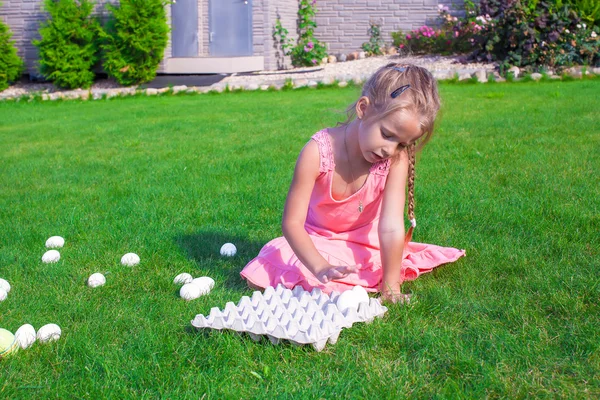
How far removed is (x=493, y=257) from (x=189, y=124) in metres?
4.78

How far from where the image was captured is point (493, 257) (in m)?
3.02

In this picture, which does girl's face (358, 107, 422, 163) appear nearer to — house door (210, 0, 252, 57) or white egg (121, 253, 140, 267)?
white egg (121, 253, 140, 267)

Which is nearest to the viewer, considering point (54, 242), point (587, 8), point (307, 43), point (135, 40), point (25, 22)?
point (54, 242)

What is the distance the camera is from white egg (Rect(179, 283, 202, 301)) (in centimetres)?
271

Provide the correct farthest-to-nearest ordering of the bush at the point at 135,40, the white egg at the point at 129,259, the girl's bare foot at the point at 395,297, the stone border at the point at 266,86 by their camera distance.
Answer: the bush at the point at 135,40
the stone border at the point at 266,86
the white egg at the point at 129,259
the girl's bare foot at the point at 395,297

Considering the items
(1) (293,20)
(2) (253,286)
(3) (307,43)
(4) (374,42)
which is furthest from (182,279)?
(1) (293,20)

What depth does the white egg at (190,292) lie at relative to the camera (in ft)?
8.89

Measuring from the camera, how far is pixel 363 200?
114 inches

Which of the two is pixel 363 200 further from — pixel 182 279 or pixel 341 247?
pixel 182 279

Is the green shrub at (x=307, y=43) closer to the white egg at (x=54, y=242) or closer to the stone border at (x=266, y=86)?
the stone border at (x=266, y=86)

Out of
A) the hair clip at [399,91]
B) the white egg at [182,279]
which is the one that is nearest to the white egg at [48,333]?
the white egg at [182,279]

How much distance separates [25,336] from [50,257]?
94cm

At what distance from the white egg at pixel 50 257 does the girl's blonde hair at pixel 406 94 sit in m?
1.69

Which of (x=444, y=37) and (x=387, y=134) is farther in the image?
(x=444, y=37)
